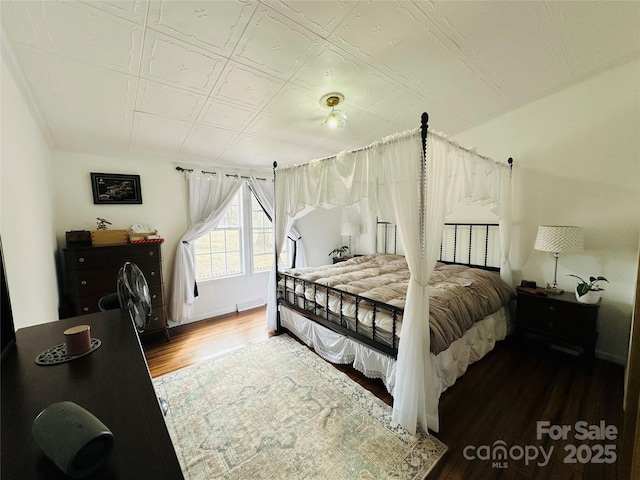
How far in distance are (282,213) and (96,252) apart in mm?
2010

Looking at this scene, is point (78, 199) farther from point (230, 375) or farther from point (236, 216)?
point (230, 375)

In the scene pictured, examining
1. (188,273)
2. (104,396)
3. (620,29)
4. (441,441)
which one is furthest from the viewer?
(188,273)

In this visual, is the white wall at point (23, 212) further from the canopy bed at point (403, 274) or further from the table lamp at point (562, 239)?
the table lamp at point (562, 239)

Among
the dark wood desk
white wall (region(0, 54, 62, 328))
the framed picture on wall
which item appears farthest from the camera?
the framed picture on wall

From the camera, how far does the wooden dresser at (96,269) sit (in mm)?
2494

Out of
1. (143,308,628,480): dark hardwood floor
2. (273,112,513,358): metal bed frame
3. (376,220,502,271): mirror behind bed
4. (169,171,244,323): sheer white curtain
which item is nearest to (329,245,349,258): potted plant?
(376,220,502,271): mirror behind bed

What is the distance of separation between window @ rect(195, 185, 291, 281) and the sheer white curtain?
22 cm

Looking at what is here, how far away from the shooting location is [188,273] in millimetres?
3420

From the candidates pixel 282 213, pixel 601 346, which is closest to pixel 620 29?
pixel 601 346

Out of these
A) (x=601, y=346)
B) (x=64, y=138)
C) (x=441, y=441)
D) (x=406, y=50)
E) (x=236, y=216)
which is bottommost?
(x=441, y=441)

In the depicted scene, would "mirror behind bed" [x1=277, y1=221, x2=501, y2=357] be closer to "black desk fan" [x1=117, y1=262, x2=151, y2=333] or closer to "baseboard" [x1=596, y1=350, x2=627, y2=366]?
"baseboard" [x1=596, y1=350, x2=627, y2=366]

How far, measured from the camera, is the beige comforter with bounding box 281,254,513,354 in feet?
6.51

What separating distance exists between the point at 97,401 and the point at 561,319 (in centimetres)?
354

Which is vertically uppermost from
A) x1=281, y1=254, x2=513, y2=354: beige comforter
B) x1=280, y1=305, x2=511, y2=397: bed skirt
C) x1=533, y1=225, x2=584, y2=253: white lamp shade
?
x1=533, y1=225, x2=584, y2=253: white lamp shade
